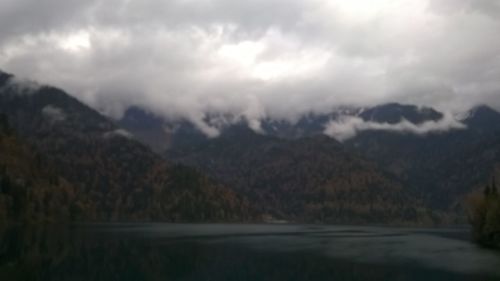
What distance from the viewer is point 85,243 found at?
186 metres

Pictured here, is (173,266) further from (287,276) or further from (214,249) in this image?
(214,249)

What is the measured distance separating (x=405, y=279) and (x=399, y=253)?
60.1 meters

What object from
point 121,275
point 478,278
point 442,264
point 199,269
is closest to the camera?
point 478,278

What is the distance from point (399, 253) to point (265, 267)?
55637 mm

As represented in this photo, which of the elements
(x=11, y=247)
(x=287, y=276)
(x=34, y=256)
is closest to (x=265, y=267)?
(x=287, y=276)

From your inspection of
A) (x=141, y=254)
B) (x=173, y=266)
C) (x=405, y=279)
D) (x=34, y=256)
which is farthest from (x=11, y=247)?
(x=405, y=279)

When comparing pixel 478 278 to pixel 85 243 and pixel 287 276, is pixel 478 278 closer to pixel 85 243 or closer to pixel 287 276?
pixel 287 276

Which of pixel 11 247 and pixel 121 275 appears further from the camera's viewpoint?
pixel 11 247

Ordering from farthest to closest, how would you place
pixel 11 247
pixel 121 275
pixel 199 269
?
pixel 11 247
pixel 199 269
pixel 121 275

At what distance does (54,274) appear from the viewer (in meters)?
114

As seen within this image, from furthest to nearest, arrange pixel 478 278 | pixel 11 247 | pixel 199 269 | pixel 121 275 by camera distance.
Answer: pixel 11 247, pixel 199 269, pixel 121 275, pixel 478 278

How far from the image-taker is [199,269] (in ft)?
436

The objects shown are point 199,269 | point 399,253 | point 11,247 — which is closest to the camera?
point 199,269

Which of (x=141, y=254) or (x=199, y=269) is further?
(x=141, y=254)
